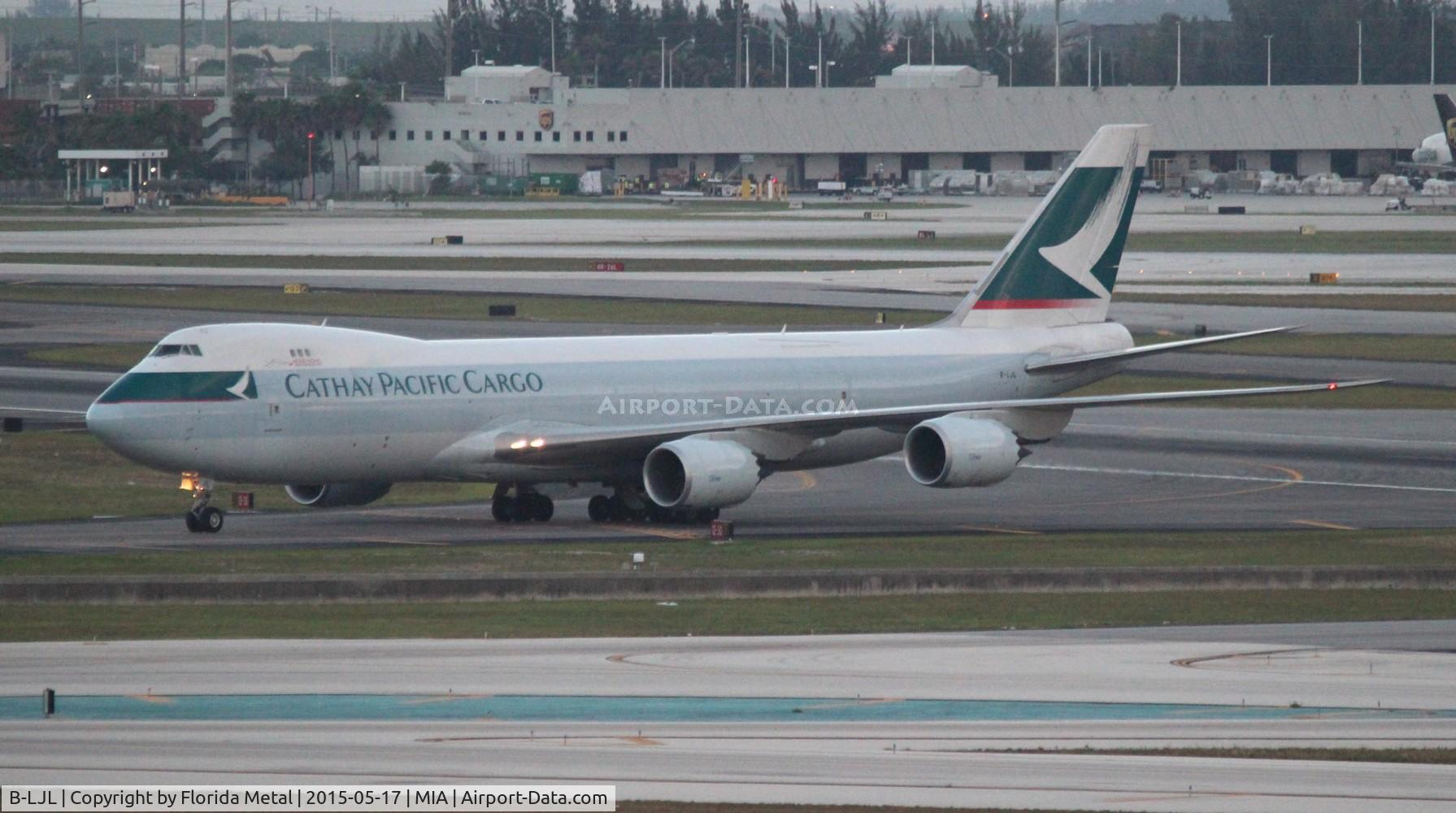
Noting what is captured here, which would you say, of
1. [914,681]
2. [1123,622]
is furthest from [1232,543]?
[914,681]

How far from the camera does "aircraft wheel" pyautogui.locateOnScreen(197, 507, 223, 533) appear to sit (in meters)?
34.0

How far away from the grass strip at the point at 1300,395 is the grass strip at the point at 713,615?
2506cm

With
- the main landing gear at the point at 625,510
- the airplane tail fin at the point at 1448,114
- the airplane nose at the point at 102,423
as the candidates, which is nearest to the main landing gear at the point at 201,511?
the airplane nose at the point at 102,423

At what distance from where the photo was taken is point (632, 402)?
35.8 m

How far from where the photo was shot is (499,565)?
30812mm

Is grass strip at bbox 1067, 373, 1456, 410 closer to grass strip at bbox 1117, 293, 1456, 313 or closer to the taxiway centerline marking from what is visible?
the taxiway centerline marking

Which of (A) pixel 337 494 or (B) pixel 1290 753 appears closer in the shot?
(B) pixel 1290 753

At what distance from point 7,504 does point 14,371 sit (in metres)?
24.0

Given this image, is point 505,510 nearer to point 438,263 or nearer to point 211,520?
point 211,520

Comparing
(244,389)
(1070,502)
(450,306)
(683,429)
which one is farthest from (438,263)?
(244,389)

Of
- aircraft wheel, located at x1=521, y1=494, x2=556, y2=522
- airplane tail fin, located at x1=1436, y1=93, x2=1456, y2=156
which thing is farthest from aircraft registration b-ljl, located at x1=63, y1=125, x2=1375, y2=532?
airplane tail fin, located at x1=1436, y1=93, x2=1456, y2=156

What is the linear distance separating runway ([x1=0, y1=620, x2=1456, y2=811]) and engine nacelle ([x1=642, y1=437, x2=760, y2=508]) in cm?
911

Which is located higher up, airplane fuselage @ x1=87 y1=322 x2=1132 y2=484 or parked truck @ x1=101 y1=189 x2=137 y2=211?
parked truck @ x1=101 y1=189 x2=137 y2=211

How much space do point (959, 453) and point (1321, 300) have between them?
164 ft
